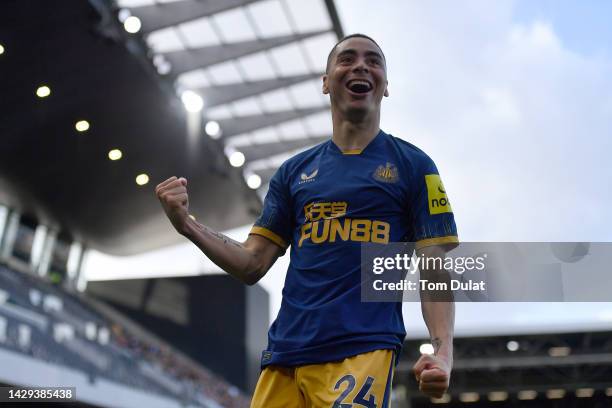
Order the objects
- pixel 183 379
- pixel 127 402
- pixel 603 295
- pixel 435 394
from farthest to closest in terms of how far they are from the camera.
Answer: pixel 183 379 → pixel 127 402 → pixel 603 295 → pixel 435 394

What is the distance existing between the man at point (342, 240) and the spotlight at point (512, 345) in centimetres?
2631

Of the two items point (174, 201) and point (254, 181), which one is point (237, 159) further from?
point (174, 201)

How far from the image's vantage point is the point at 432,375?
73.6 inches

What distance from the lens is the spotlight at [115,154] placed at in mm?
21203

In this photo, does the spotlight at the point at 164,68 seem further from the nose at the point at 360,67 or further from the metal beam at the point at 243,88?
the nose at the point at 360,67

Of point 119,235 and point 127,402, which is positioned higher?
point 119,235

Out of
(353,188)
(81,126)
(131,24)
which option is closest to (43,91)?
(81,126)

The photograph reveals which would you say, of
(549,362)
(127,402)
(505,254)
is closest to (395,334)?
(505,254)

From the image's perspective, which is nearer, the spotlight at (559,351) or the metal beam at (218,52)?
the metal beam at (218,52)

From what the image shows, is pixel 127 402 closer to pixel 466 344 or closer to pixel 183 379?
pixel 183 379

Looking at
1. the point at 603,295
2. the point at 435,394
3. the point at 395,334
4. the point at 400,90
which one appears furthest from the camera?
the point at 400,90

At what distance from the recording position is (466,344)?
91.1 ft

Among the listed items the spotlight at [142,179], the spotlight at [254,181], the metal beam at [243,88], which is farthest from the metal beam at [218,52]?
the spotlight at [254,181]

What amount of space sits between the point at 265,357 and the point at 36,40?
48.1 feet
